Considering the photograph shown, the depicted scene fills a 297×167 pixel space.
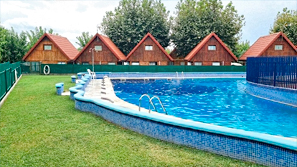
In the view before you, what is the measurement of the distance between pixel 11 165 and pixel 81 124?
3116 millimetres

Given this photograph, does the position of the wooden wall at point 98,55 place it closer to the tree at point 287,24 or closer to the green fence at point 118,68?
the green fence at point 118,68

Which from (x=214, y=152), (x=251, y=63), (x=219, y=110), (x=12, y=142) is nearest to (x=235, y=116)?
(x=219, y=110)

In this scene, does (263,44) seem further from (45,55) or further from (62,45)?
(45,55)

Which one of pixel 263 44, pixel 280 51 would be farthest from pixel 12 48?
pixel 280 51

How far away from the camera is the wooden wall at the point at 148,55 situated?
3928 centimetres

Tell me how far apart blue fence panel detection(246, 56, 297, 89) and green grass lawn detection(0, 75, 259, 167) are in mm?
11058

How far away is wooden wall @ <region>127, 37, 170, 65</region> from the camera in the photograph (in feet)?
129

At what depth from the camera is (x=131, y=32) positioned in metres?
44.9

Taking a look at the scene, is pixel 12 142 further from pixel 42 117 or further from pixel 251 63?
pixel 251 63

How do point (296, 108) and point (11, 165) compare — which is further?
point (296, 108)

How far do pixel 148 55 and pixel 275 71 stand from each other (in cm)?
2469

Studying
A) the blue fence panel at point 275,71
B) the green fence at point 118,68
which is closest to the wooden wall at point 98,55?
the green fence at point 118,68

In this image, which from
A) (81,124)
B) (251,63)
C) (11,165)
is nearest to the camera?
(11,165)

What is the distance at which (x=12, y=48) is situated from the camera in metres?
41.2
